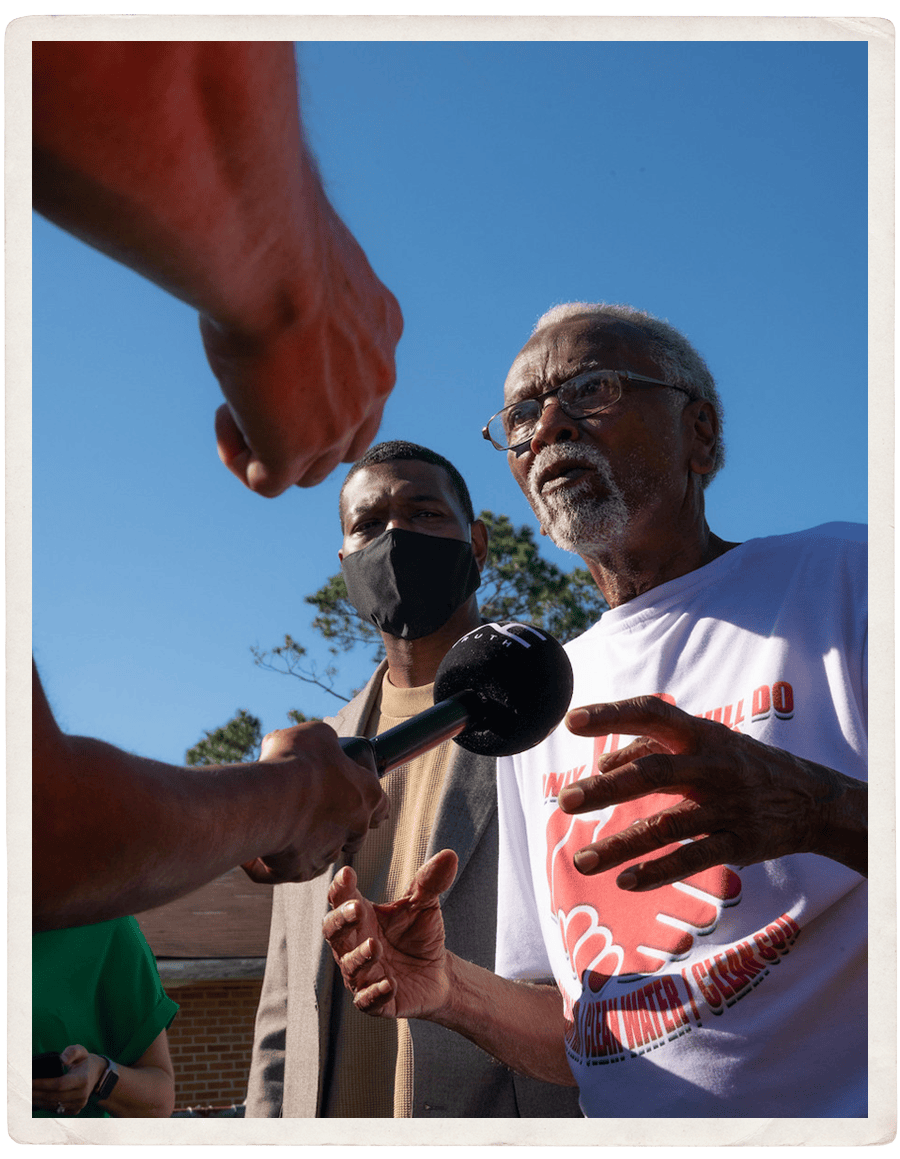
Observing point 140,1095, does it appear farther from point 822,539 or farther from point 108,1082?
point 822,539

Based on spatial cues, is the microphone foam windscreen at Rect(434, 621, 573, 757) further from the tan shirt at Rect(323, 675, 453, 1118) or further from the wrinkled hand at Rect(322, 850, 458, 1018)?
the tan shirt at Rect(323, 675, 453, 1118)

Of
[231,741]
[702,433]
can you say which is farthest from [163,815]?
[231,741]

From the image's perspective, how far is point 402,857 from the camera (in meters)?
2.05

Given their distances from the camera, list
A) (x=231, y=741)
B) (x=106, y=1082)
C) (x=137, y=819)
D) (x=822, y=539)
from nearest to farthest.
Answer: (x=137, y=819) < (x=106, y=1082) < (x=822, y=539) < (x=231, y=741)

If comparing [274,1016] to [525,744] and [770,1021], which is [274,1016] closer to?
[770,1021]

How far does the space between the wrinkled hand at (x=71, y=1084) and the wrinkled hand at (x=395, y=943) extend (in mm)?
402

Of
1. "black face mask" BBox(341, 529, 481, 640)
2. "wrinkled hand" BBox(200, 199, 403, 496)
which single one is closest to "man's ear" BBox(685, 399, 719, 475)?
"black face mask" BBox(341, 529, 481, 640)

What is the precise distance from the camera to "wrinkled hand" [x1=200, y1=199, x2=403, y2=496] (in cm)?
107

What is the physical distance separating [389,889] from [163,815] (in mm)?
1289

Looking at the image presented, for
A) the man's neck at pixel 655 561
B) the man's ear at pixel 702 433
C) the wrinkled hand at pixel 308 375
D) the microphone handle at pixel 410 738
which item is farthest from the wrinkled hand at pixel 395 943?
the man's ear at pixel 702 433

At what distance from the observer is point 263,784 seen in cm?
83

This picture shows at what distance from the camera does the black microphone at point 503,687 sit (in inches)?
42.0

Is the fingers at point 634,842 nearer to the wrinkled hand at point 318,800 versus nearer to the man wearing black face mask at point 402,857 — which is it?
the wrinkled hand at point 318,800

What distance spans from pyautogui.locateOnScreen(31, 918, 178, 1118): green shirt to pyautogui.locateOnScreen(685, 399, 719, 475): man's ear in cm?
136
